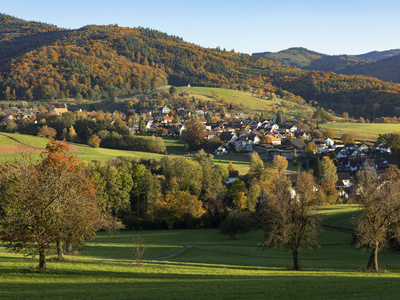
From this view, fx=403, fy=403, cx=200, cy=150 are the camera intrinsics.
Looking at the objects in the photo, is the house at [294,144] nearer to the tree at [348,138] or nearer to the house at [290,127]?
the tree at [348,138]

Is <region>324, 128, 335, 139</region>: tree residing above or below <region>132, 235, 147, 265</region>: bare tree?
above

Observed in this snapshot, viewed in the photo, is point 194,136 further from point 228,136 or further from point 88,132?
A: point 88,132

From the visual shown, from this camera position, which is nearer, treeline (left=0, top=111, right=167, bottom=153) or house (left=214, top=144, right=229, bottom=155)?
treeline (left=0, top=111, right=167, bottom=153)

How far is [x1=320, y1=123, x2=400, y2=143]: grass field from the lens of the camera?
124 metres

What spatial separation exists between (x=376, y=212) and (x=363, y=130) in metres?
110

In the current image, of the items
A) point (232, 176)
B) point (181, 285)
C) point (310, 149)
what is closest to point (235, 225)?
point (181, 285)

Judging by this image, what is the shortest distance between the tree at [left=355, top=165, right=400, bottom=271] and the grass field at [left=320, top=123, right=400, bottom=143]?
95906mm

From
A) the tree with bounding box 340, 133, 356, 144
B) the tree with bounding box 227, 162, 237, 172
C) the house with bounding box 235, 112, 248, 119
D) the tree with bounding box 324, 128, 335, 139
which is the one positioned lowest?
the tree with bounding box 227, 162, 237, 172

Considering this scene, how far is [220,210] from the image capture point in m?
66.2

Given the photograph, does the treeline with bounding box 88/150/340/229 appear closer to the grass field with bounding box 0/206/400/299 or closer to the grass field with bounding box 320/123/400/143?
the grass field with bounding box 0/206/400/299

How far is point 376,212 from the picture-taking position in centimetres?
3058

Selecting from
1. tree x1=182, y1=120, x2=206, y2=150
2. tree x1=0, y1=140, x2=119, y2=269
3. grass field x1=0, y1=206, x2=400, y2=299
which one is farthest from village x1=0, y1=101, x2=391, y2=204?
tree x1=0, y1=140, x2=119, y2=269

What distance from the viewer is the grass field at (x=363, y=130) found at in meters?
124

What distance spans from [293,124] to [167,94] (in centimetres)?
6856
